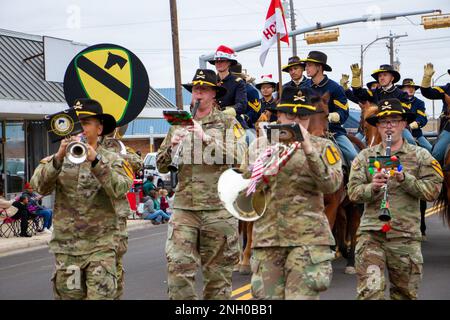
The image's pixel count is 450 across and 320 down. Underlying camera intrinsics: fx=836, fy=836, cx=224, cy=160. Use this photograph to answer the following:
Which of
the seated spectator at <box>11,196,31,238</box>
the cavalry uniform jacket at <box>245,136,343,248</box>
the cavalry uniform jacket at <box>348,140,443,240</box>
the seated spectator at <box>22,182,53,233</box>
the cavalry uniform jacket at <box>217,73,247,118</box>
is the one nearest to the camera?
the cavalry uniform jacket at <box>245,136,343,248</box>

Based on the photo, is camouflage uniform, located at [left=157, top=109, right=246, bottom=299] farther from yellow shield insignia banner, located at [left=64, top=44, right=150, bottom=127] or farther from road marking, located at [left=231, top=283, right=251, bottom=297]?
road marking, located at [left=231, top=283, right=251, bottom=297]

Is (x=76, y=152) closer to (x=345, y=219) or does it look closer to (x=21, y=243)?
(x=345, y=219)

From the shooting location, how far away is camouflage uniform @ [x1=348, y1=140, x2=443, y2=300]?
7207 millimetres

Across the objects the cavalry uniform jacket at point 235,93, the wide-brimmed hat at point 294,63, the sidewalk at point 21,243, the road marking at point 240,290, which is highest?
the wide-brimmed hat at point 294,63

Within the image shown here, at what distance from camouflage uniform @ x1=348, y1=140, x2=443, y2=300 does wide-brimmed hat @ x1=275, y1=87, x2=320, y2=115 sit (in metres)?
1.11

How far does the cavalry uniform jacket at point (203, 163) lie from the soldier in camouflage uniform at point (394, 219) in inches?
46.7

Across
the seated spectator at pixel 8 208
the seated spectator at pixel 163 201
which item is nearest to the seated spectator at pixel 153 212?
the seated spectator at pixel 163 201

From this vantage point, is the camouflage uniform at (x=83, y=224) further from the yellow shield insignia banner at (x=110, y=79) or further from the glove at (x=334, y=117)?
the glove at (x=334, y=117)

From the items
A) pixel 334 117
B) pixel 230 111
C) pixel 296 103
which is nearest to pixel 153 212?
pixel 334 117

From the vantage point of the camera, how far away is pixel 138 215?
2500 cm

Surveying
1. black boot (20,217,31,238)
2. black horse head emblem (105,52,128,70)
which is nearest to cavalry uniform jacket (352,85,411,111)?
black horse head emblem (105,52,128,70)

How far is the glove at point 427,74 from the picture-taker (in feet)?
41.9
